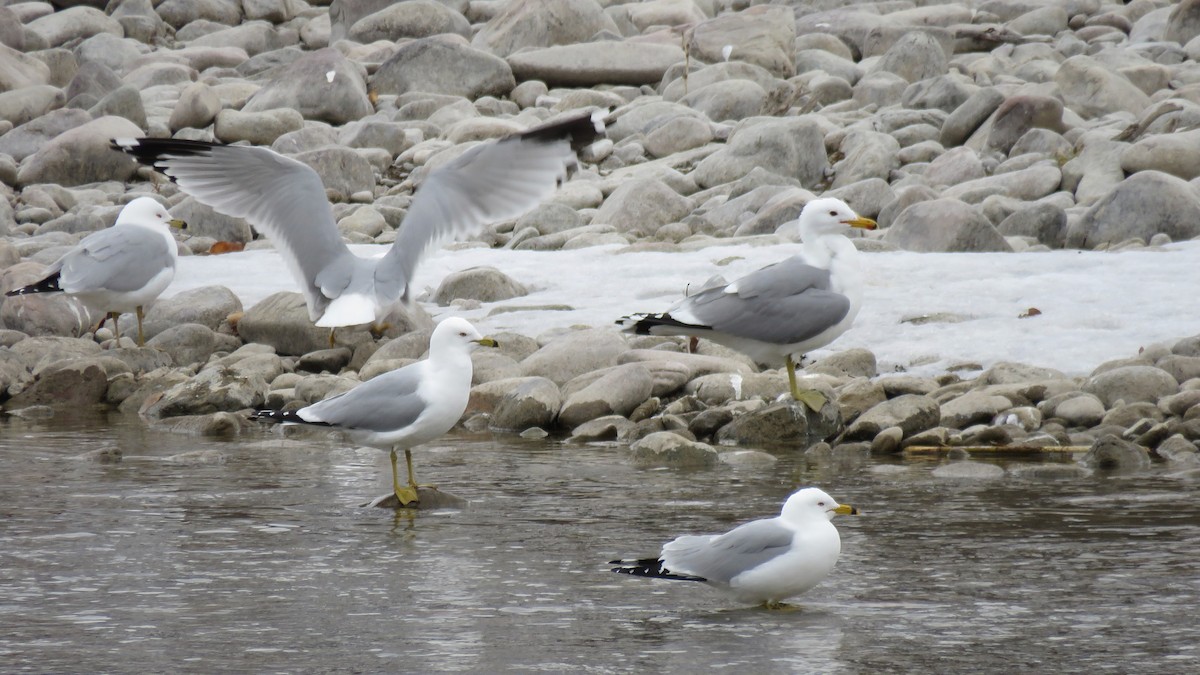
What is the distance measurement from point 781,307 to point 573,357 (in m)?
1.81

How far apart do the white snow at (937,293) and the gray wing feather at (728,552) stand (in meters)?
4.54

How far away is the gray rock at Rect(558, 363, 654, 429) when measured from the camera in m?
9.09

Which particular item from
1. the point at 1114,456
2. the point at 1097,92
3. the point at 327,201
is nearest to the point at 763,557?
the point at 1114,456

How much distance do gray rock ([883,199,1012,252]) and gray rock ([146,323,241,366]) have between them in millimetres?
5189

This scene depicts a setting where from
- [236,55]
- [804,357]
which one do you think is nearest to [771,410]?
[804,357]

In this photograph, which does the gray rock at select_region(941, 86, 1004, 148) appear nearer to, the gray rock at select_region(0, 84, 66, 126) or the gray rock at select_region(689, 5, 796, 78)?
the gray rock at select_region(689, 5, 796, 78)

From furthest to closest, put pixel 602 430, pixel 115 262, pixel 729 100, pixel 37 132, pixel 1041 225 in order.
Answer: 1. pixel 37 132
2. pixel 729 100
3. pixel 1041 225
4. pixel 115 262
5. pixel 602 430

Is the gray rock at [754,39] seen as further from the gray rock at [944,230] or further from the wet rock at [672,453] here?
the wet rock at [672,453]

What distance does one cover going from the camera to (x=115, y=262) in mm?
10703

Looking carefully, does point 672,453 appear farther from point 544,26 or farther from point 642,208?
point 544,26

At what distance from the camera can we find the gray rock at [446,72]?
20250 mm

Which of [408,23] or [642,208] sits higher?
[408,23]

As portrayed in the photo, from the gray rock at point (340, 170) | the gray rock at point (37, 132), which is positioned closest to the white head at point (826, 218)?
the gray rock at point (340, 170)

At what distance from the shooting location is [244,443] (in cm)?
882
